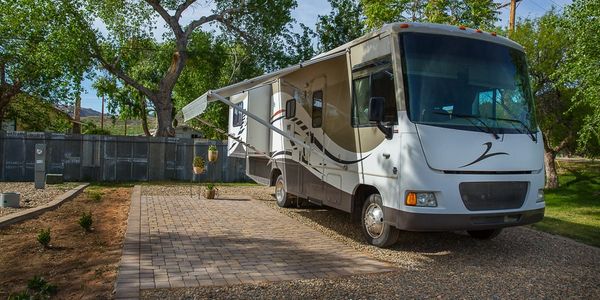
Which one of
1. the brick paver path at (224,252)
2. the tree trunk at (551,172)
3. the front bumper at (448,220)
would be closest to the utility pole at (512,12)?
the tree trunk at (551,172)

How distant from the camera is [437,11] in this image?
16.0 m

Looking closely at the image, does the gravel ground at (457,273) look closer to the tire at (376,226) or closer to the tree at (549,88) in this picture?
the tire at (376,226)

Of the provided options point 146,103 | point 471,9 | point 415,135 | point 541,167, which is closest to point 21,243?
point 415,135

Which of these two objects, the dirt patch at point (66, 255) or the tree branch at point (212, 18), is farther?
the tree branch at point (212, 18)

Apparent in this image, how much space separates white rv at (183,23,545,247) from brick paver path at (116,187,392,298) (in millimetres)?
906

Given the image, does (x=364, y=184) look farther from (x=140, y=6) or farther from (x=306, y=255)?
(x=140, y=6)

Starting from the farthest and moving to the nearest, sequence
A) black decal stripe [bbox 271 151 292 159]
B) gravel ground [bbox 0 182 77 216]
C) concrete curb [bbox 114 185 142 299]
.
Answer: black decal stripe [bbox 271 151 292 159]
gravel ground [bbox 0 182 77 216]
concrete curb [bbox 114 185 142 299]

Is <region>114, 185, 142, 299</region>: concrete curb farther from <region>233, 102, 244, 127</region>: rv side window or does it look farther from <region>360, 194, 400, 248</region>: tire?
<region>233, 102, 244, 127</region>: rv side window

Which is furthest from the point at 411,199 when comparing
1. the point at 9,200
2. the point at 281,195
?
the point at 9,200

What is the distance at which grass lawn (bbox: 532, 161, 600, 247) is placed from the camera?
367 inches

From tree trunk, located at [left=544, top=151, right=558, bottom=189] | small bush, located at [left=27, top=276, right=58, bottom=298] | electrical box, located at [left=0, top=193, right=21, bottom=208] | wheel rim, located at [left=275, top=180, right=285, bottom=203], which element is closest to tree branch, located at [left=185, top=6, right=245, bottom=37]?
wheel rim, located at [left=275, top=180, right=285, bottom=203]

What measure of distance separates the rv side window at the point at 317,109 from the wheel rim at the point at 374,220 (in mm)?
2042

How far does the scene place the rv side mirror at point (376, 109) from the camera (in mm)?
5973

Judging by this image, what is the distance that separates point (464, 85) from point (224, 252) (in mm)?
3832
